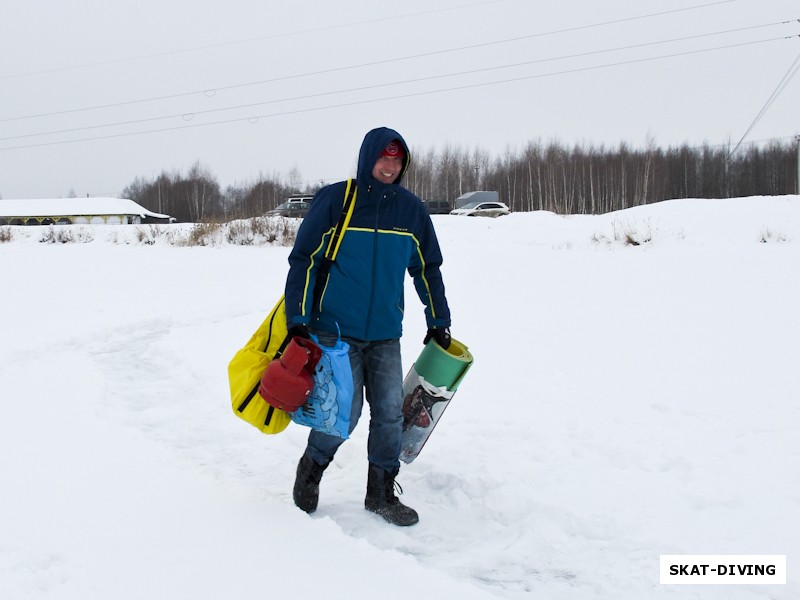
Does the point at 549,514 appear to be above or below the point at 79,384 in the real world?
below

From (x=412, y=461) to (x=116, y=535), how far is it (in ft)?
5.27

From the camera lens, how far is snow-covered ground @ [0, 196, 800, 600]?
97.5 inches

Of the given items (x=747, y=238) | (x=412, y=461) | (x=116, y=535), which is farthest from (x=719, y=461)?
(x=747, y=238)

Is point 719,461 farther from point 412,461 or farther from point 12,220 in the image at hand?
point 12,220

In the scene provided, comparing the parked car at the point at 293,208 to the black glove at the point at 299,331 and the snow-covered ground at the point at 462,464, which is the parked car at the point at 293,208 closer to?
the snow-covered ground at the point at 462,464

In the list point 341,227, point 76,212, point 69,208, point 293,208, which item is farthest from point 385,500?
point 69,208

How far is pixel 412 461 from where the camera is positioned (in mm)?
3674

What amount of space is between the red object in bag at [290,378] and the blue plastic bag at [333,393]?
0.19ft

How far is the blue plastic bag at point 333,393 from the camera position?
2906 millimetres

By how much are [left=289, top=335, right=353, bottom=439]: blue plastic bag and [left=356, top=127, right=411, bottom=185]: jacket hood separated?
0.77 meters

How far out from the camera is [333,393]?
9.59 ft

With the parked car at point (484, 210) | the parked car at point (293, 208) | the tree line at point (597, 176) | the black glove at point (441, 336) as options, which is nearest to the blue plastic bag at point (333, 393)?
the black glove at point (441, 336)

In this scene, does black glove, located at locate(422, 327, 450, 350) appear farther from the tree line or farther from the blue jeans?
the tree line

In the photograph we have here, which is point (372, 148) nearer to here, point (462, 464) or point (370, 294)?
point (370, 294)
